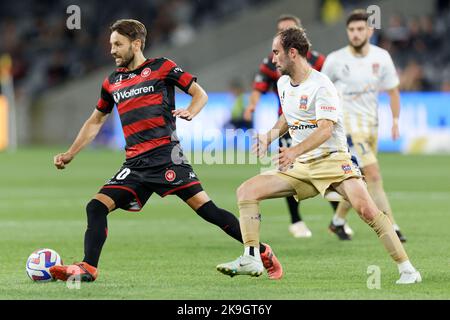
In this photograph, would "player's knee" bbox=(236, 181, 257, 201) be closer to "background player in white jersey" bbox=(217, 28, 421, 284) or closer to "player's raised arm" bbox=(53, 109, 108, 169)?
"background player in white jersey" bbox=(217, 28, 421, 284)

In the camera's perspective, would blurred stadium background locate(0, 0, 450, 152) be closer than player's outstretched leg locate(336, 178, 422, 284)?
No

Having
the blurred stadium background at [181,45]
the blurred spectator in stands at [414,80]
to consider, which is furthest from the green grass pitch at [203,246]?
the blurred stadium background at [181,45]

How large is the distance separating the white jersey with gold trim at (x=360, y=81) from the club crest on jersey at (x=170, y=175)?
3.44 m

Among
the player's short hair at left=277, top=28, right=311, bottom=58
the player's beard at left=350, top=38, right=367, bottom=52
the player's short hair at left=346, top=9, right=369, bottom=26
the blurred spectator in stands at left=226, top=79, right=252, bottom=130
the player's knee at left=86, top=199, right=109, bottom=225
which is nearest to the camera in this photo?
the player's short hair at left=277, top=28, right=311, bottom=58

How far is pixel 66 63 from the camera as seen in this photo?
3600cm

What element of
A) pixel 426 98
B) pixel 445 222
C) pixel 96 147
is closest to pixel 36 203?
pixel 445 222

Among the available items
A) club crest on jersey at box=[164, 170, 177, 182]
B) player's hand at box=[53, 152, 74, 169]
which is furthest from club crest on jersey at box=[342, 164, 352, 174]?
player's hand at box=[53, 152, 74, 169]

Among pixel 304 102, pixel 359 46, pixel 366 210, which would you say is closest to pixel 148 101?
pixel 304 102

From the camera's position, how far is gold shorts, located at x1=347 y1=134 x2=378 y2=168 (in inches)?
461

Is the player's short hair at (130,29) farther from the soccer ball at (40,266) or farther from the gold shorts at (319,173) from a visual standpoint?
the soccer ball at (40,266)

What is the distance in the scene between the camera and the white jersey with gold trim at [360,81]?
11.8 meters

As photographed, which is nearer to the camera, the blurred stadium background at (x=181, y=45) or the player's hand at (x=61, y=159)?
the player's hand at (x=61, y=159)

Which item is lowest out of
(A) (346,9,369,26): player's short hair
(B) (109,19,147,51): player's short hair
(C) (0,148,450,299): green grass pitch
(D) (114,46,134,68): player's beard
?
(C) (0,148,450,299): green grass pitch

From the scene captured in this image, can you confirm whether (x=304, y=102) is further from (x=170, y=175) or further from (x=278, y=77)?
(x=278, y=77)
